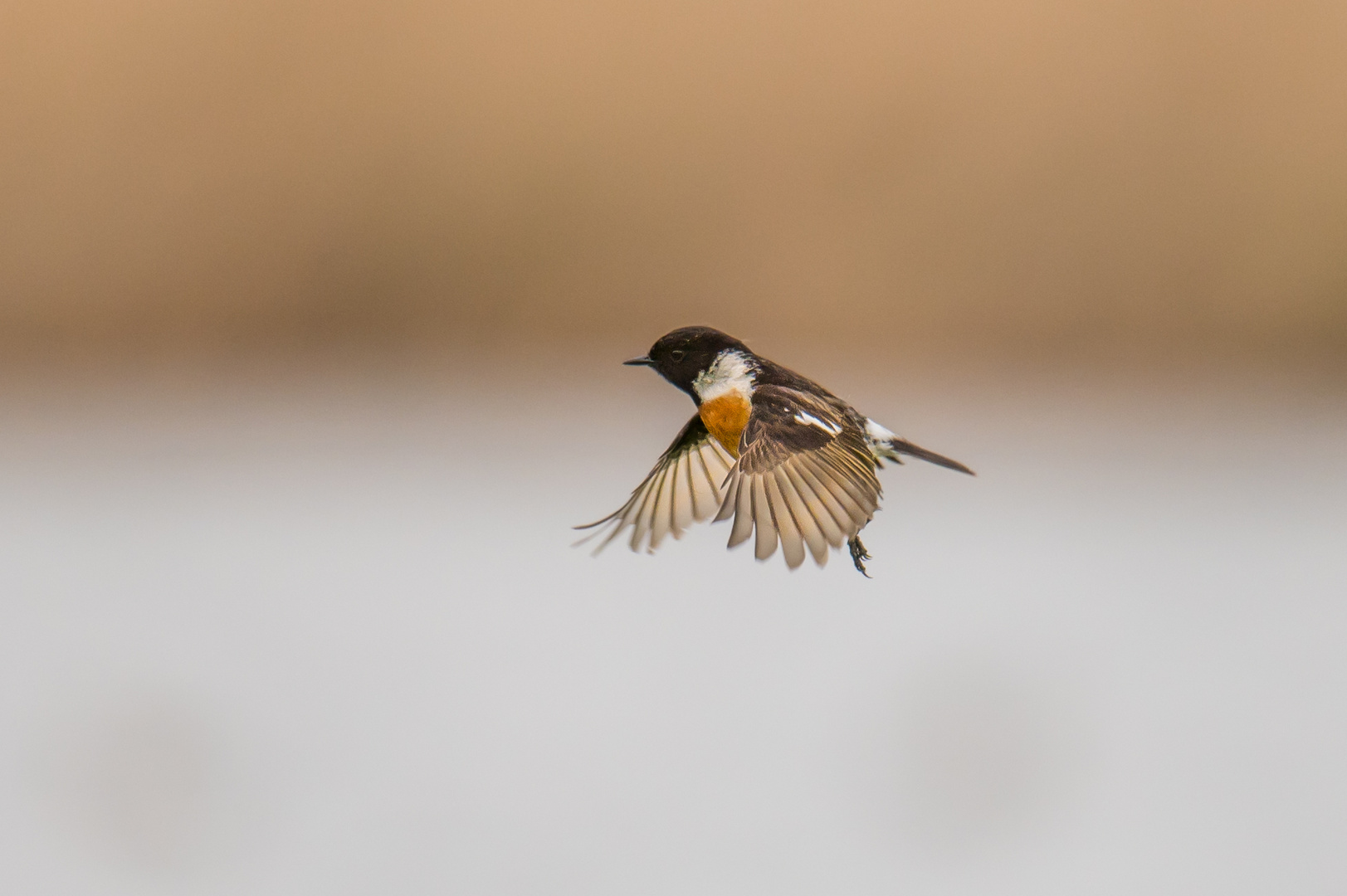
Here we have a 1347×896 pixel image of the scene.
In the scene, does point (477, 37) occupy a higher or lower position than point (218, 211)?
higher

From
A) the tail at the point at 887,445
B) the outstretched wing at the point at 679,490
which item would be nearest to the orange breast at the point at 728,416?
the outstretched wing at the point at 679,490

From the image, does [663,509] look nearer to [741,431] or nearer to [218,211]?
[741,431]

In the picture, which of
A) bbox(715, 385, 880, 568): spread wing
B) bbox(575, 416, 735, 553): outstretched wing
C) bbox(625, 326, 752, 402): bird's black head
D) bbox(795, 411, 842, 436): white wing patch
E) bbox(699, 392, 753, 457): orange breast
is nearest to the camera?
bbox(715, 385, 880, 568): spread wing

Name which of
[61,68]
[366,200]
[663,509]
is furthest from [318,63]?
[663,509]

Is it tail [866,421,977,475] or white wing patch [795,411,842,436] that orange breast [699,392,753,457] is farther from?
tail [866,421,977,475]

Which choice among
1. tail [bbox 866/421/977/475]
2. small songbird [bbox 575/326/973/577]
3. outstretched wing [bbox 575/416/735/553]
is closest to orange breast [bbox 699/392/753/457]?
small songbird [bbox 575/326/973/577]

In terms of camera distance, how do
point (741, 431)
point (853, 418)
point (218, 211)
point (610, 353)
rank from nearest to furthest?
point (741, 431), point (853, 418), point (218, 211), point (610, 353)

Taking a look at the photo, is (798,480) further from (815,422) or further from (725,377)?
(725,377)
